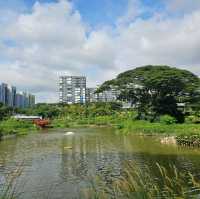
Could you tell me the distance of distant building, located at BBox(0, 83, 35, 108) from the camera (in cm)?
13450

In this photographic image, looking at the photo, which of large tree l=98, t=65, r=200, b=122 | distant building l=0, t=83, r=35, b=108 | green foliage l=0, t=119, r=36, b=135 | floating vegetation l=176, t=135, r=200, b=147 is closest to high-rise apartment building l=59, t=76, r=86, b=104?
distant building l=0, t=83, r=35, b=108

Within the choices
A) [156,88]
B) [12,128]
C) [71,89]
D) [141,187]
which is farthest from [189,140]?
[71,89]

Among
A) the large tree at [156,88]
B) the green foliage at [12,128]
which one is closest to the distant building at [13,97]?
the green foliage at [12,128]

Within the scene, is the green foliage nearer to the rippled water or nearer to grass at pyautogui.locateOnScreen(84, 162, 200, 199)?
the rippled water

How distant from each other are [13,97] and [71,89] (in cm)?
2672

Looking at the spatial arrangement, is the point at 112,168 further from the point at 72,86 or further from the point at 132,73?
the point at 72,86

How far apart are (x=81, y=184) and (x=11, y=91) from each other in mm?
138889

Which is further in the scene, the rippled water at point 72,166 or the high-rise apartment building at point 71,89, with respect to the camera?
the high-rise apartment building at point 71,89

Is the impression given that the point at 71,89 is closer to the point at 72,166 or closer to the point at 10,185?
the point at 72,166

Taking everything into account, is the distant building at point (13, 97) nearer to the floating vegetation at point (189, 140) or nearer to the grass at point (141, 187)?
the floating vegetation at point (189, 140)

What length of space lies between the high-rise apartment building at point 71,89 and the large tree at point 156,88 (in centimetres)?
8693

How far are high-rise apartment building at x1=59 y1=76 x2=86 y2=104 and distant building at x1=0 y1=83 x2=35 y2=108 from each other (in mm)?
20571

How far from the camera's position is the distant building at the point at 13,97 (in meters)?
134

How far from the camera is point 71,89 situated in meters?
143
